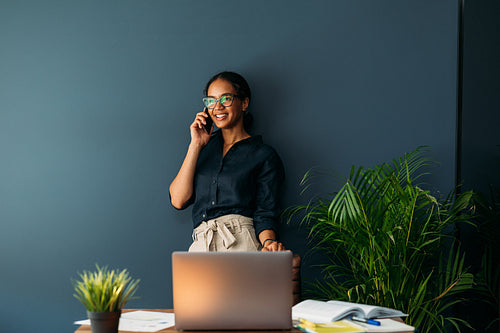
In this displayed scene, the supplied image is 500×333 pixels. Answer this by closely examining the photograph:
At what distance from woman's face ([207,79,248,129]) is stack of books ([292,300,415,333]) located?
150 cm

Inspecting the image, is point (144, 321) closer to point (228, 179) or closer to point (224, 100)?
point (228, 179)

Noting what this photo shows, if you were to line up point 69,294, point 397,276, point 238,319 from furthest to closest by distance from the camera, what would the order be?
point 69,294 → point 397,276 → point 238,319

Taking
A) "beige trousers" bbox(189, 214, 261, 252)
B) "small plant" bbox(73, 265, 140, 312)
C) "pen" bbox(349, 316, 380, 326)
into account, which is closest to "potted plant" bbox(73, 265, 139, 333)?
"small plant" bbox(73, 265, 140, 312)

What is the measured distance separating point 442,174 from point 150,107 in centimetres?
202

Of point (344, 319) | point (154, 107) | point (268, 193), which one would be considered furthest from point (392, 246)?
point (154, 107)

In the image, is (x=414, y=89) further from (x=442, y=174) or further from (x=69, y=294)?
(x=69, y=294)

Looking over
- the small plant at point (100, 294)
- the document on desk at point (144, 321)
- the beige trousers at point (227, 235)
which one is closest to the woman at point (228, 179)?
the beige trousers at point (227, 235)

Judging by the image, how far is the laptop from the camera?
5.47 feet

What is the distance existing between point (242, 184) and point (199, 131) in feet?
1.43

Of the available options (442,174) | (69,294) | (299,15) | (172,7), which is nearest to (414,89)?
(442,174)

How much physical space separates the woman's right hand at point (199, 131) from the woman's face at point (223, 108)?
7cm

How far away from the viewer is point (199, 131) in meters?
3.22

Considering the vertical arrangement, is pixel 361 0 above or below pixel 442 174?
above

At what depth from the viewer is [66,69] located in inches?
134
